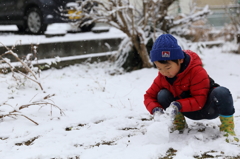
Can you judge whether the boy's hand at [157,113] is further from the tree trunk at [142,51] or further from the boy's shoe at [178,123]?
the tree trunk at [142,51]

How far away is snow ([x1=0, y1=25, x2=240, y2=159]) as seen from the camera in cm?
204

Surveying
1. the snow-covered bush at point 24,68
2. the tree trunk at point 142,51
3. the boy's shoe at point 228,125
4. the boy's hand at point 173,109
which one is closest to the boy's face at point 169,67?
the boy's hand at point 173,109

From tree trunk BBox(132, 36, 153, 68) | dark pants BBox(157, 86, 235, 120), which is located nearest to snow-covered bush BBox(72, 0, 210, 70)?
tree trunk BBox(132, 36, 153, 68)

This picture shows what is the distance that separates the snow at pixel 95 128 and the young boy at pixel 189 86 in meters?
0.16

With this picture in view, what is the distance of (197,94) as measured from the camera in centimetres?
212

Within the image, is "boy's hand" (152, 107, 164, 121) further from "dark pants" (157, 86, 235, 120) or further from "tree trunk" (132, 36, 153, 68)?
"tree trunk" (132, 36, 153, 68)

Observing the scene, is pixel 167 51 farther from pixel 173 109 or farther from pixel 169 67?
pixel 173 109

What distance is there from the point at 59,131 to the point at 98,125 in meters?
0.38

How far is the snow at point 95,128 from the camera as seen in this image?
204 centimetres

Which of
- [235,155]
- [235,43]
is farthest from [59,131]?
[235,43]

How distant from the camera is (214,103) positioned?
211 centimetres

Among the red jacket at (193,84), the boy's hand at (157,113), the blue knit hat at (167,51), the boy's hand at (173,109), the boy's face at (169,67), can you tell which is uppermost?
the blue knit hat at (167,51)

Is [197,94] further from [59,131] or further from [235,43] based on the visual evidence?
[235,43]

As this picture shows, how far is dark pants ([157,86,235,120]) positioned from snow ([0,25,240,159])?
17 cm
